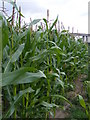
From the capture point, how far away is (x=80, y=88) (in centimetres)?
263

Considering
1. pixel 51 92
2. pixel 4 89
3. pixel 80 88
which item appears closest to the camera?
pixel 4 89

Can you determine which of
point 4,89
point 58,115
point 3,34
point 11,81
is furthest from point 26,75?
point 58,115

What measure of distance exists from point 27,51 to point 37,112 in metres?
0.48

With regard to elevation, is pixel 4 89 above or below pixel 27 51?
below

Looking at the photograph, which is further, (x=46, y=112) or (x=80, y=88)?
(x=80, y=88)

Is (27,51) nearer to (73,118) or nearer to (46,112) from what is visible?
(46,112)

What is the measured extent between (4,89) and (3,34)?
49 cm

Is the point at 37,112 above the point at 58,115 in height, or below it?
above

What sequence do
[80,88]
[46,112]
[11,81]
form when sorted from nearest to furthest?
1. [11,81]
2. [46,112]
3. [80,88]

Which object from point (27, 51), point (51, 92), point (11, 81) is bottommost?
point (51, 92)

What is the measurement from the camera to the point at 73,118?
1671 millimetres

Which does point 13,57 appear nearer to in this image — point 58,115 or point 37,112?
point 37,112

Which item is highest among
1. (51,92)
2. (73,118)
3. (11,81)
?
(11,81)

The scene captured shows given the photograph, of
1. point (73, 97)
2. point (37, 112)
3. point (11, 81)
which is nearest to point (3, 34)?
point (11, 81)
